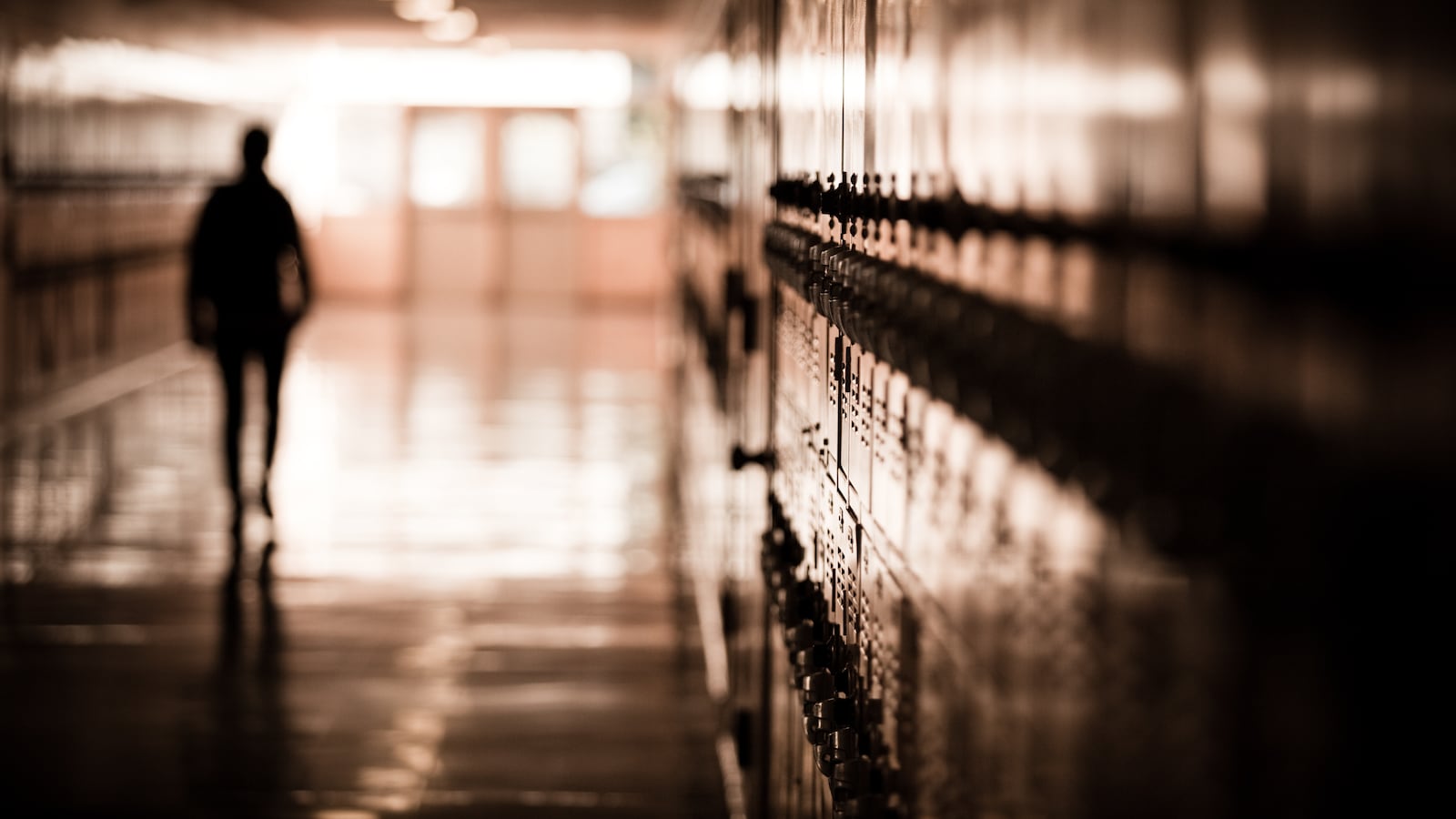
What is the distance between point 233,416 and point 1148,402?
23.3ft

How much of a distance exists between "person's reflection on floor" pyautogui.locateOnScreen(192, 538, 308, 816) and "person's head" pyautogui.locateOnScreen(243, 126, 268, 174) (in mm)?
1902

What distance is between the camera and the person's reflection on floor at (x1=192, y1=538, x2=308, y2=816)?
448 cm

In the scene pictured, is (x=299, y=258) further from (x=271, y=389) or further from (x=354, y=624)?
(x=354, y=624)

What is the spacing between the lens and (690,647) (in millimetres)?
6199

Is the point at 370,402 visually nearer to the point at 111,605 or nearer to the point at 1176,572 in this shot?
the point at 111,605

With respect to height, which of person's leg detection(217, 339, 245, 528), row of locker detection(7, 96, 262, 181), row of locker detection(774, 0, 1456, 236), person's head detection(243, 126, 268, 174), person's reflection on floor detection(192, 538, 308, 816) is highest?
row of locker detection(7, 96, 262, 181)

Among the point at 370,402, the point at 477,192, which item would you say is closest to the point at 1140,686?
the point at 370,402

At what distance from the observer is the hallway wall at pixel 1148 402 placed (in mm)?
540

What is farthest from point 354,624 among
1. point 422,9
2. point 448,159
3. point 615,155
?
point 448,159

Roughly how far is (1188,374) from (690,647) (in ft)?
18.3

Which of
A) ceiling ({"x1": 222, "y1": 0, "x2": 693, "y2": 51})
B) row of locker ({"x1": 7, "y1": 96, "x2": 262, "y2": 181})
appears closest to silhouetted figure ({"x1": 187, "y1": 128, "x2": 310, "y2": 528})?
row of locker ({"x1": 7, "y1": 96, "x2": 262, "y2": 181})

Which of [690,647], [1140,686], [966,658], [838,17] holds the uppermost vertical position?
[838,17]

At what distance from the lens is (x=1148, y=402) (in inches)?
29.7

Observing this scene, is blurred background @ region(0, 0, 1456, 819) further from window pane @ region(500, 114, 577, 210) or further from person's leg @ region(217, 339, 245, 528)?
window pane @ region(500, 114, 577, 210)
